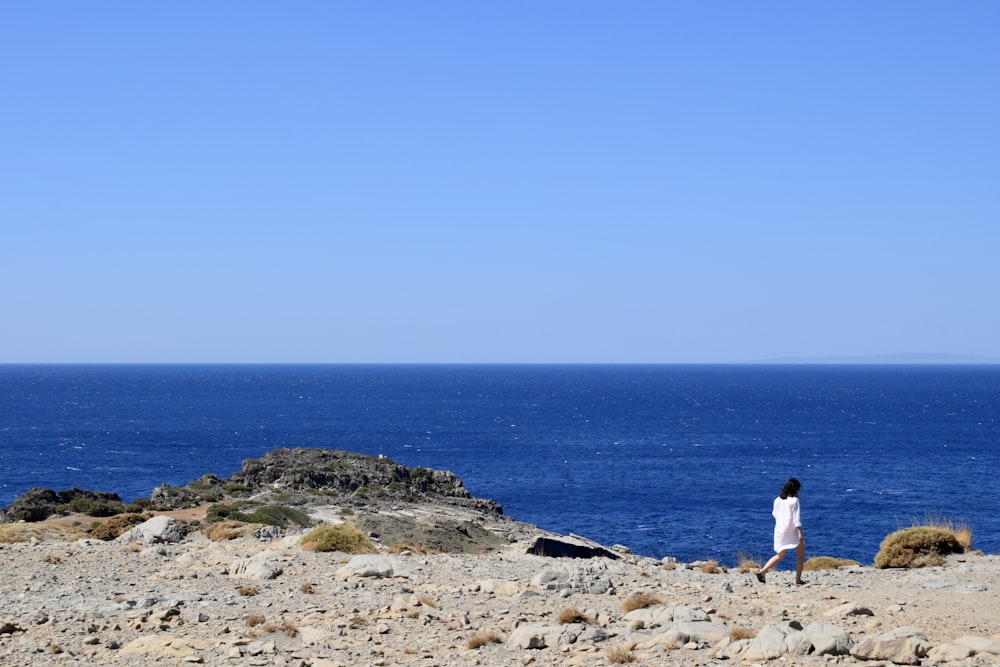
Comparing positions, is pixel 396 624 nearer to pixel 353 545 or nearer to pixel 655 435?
pixel 353 545

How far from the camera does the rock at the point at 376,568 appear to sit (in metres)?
18.5

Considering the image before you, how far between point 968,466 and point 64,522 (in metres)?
84.2

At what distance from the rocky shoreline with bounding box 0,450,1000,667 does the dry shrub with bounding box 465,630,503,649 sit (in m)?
0.02

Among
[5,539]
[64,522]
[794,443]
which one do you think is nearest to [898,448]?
[794,443]

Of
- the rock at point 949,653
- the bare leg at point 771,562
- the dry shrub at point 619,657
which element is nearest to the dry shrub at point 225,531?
the bare leg at point 771,562

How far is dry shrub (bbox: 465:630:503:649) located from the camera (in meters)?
13.3

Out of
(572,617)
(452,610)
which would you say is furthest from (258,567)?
(572,617)

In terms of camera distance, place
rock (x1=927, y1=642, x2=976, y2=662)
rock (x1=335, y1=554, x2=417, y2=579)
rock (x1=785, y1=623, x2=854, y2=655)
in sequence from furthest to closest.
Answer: rock (x1=335, y1=554, x2=417, y2=579), rock (x1=785, y1=623, x2=854, y2=655), rock (x1=927, y1=642, x2=976, y2=662)

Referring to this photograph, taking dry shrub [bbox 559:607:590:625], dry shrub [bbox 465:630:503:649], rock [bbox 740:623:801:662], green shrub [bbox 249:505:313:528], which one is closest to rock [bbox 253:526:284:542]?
green shrub [bbox 249:505:313:528]

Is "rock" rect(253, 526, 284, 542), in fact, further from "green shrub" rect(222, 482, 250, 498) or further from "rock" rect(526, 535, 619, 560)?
"green shrub" rect(222, 482, 250, 498)

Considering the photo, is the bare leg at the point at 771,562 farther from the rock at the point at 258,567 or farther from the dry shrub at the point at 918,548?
the rock at the point at 258,567

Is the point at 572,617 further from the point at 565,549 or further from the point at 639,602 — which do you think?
the point at 565,549

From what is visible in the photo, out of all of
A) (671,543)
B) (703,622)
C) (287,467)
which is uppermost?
(703,622)

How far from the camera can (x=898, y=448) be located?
110438mm
